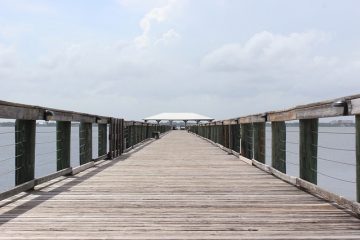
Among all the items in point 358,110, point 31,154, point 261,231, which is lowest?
point 261,231

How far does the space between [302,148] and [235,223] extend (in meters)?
2.27

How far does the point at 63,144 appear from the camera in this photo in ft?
24.1

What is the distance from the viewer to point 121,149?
12984 millimetres

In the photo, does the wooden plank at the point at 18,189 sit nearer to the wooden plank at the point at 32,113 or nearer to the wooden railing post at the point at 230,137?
the wooden plank at the point at 32,113

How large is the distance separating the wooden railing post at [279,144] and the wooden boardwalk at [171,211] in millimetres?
509

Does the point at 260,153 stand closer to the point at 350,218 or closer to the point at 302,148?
the point at 302,148

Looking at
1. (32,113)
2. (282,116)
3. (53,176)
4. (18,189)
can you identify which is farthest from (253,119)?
(18,189)

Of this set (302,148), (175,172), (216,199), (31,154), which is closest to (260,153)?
(175,172)

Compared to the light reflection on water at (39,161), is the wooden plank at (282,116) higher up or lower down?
higher up

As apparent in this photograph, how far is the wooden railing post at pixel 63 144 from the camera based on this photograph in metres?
7.32

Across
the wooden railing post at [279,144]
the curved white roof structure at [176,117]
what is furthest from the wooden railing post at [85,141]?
the curved white roof structure at [176,117]

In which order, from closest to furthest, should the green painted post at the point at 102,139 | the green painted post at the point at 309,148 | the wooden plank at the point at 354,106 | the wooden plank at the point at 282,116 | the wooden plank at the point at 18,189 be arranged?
the wooden plank at the point at 354,106 < the wooden plank at the point at 18,189 < the green painted post at the point at 309,148 < the wooden plank at the point at 282,116 < the green painted post at the point at 102,139

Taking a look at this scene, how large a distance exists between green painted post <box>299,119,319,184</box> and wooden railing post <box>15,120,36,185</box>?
11.3ft

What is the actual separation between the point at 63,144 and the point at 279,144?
3.51m
